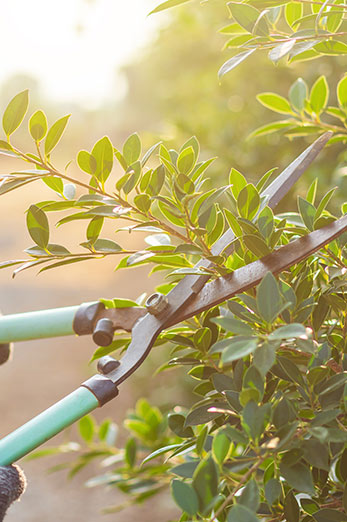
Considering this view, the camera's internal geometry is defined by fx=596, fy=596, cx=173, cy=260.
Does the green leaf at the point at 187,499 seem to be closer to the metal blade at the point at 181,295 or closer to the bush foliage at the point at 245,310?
the bush foliage at the point at 245,310

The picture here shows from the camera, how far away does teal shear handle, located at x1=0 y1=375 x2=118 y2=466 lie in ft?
1.57

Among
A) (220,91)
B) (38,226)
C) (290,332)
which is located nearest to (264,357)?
(290,332)

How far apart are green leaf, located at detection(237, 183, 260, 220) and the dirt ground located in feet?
2.90

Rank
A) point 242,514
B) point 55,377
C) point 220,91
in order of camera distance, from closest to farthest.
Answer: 1. point 242,514
2. point 220,91
3. point 55,377

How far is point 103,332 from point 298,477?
229 mm

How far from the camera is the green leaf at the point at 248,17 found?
1.62ft

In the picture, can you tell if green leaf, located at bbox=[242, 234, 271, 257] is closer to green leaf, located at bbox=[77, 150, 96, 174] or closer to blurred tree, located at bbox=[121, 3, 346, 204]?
green leaf, located at bbox=[77, 150, 96, 174]

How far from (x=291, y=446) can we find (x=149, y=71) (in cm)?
266

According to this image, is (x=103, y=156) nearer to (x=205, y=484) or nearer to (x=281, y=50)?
(x=281, y=50)

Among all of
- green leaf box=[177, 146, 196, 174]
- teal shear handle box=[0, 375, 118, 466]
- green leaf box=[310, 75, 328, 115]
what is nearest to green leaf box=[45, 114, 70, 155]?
green leaf box=[177, 146, 196, 174]

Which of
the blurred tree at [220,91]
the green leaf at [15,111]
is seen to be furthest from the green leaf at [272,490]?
the blurred tree at [220,91]

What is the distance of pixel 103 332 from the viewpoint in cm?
55

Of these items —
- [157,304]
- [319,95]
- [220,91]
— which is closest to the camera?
[157,304]

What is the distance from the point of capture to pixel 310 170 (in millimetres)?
1347
